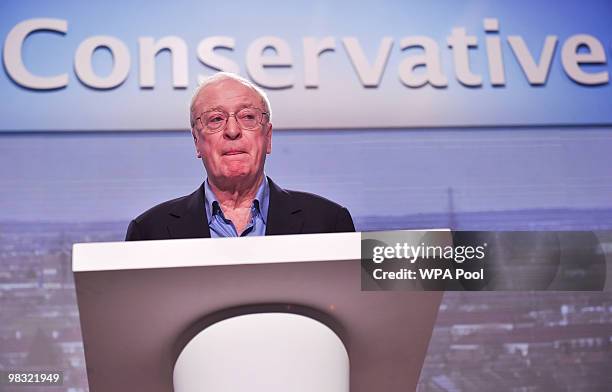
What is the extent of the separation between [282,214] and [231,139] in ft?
0.92

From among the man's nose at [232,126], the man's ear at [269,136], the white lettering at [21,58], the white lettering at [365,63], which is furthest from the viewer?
the white lettering at [365,63]

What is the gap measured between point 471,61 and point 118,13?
4.23ft

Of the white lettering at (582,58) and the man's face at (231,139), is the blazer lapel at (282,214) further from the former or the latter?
the white lettering at (582,58)

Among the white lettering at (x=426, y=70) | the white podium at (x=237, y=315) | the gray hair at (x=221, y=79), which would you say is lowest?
the white podium at (x=237, y=315)

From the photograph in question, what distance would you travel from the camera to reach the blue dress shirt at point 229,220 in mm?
2074

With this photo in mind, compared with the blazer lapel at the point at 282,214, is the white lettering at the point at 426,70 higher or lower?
higher

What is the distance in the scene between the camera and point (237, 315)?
0.82m

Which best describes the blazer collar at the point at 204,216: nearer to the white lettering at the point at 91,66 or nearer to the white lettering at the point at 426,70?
the white lettering at the point at 91,66

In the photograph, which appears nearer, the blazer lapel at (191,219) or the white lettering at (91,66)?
the blazer lapel at (191,219)

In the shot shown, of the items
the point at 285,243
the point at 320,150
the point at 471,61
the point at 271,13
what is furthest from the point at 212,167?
the point at 285,243

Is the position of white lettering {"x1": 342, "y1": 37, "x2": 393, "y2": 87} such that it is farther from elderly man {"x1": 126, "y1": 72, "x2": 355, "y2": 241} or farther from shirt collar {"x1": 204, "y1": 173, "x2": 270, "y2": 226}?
shirt collar {"x1": 204, "y1": 173, "x2": 270, "y2": 226}

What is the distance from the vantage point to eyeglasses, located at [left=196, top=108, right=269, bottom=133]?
2.04 m

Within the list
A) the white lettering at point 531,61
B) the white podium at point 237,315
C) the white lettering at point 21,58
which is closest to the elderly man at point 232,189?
the white lettering at point 21,58

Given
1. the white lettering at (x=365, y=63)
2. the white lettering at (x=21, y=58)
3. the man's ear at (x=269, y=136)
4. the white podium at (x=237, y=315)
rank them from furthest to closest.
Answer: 1. the white lettering at (x=365, y=63)
2. the white lettering at (x=21, y=58)
3. the man's ear at (x=269, y=136)
4. the white podium at (x=237, y=315)
